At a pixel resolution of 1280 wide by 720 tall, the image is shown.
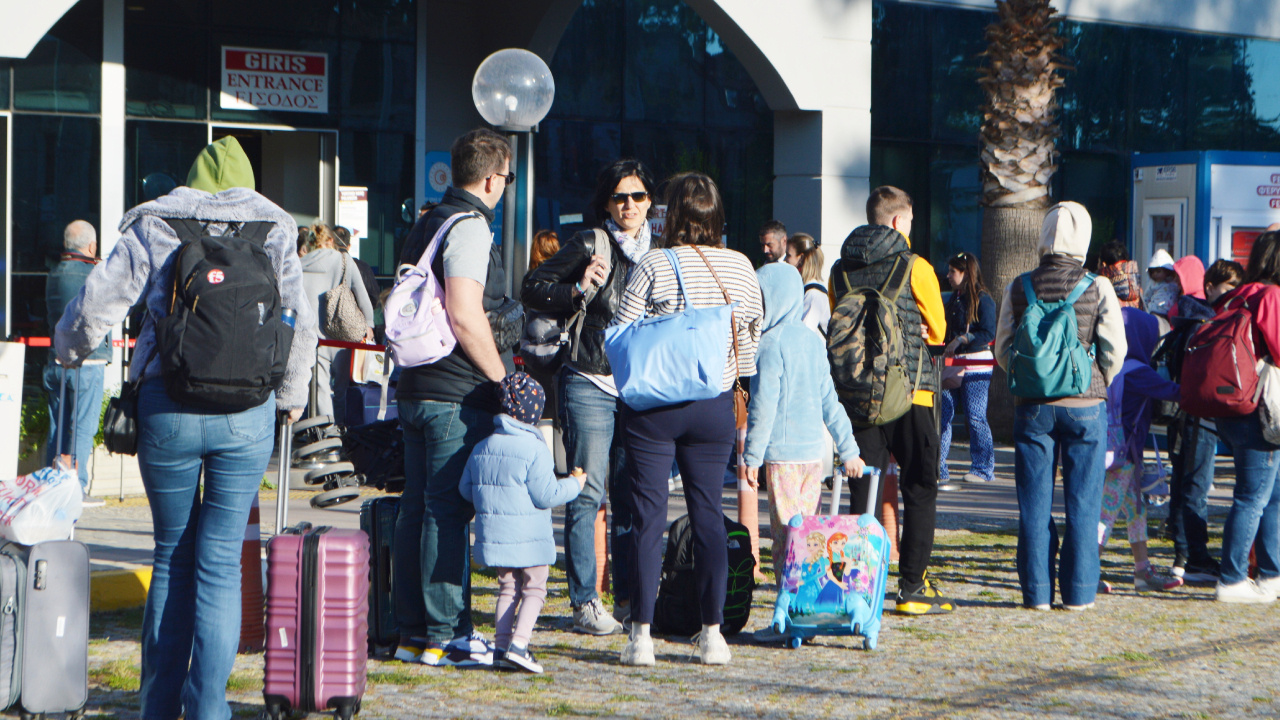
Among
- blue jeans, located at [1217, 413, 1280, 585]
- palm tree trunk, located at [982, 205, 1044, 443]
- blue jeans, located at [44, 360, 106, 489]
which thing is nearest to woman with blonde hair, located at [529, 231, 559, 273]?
blue jeans, located at [44, 360, 106, 489]

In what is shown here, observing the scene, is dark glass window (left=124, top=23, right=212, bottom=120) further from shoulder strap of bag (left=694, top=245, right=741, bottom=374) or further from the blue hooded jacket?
shoulder strap of bag (left=694, top=245, right=741, bottom=374)

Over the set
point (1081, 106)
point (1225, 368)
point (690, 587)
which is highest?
point (1081, 106)

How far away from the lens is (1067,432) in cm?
648

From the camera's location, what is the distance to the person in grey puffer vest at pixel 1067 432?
6.41 metres

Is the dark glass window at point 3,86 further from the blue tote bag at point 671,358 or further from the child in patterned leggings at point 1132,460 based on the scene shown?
the child in patterned leggings at point 1132,460

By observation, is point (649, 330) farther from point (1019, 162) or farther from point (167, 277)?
point (1019, 162)

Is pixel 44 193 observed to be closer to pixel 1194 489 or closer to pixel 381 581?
pixel 381 581

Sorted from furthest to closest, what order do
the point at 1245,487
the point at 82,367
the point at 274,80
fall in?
the point at 274,80
the point at 82,367
the point at 1245,487

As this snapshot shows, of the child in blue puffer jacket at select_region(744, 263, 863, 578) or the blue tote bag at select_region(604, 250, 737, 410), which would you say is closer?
the blue tote bag at select_region(604, 250, 737, 410)

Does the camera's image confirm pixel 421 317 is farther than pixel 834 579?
No

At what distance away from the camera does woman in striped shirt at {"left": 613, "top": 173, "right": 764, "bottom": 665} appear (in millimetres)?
5176

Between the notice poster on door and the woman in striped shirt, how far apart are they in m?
10.2

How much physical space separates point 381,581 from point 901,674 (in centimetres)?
205

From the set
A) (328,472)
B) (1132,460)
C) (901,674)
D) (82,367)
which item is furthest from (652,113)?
(901,674)
